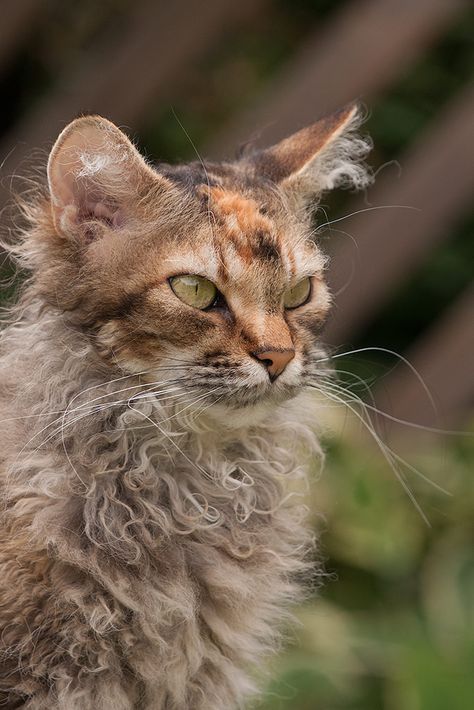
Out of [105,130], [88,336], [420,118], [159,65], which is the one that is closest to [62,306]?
[88,336]

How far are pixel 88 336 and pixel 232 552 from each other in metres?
0.42

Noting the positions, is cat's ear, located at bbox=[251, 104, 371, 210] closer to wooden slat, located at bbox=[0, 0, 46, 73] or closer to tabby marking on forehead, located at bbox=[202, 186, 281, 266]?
tabby marking on forehead, located at bbox=[202, 186, 281, 266]

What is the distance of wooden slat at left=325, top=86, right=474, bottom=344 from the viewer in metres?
3.01

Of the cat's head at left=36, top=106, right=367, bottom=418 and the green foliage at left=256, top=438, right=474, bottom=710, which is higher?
the cat's head at left=36, top=106, right=367, bottom=418

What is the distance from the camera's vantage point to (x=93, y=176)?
145cm

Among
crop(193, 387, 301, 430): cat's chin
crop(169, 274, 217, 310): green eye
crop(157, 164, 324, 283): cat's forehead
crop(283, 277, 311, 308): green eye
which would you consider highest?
crop(157, 164, 324, 283): cat's forehead

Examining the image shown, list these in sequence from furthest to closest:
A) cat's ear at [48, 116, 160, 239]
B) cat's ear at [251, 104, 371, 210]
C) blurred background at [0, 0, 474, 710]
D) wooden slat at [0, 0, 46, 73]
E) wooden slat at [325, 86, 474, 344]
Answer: wooden slat at [0, 0, 46, 73], wooden slat at [325, 86, 474, 344], blurred background at [0, 0, 474, 710], cat's ear at [251, 104, 371, 210], cat's ear at [48, 116, 160, 239]

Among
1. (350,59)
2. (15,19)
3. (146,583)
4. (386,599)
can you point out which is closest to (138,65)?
(15,19)

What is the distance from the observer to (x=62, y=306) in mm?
1489

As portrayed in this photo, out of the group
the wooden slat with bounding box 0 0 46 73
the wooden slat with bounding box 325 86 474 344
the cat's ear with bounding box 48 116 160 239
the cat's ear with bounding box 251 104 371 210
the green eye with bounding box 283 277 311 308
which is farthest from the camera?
the wooden slat with bounding box 0 0 46 73

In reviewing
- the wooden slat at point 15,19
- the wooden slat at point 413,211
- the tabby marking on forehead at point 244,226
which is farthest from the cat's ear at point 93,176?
the wooden slat at point 15,19

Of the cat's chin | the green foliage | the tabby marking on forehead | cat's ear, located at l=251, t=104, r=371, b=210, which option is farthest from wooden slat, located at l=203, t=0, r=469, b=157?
the cat's chin

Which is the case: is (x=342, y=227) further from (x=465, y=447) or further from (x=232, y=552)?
(x=232, y=552)

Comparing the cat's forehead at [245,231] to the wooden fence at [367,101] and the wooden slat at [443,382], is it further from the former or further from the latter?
the wooden slat at [443,382]
